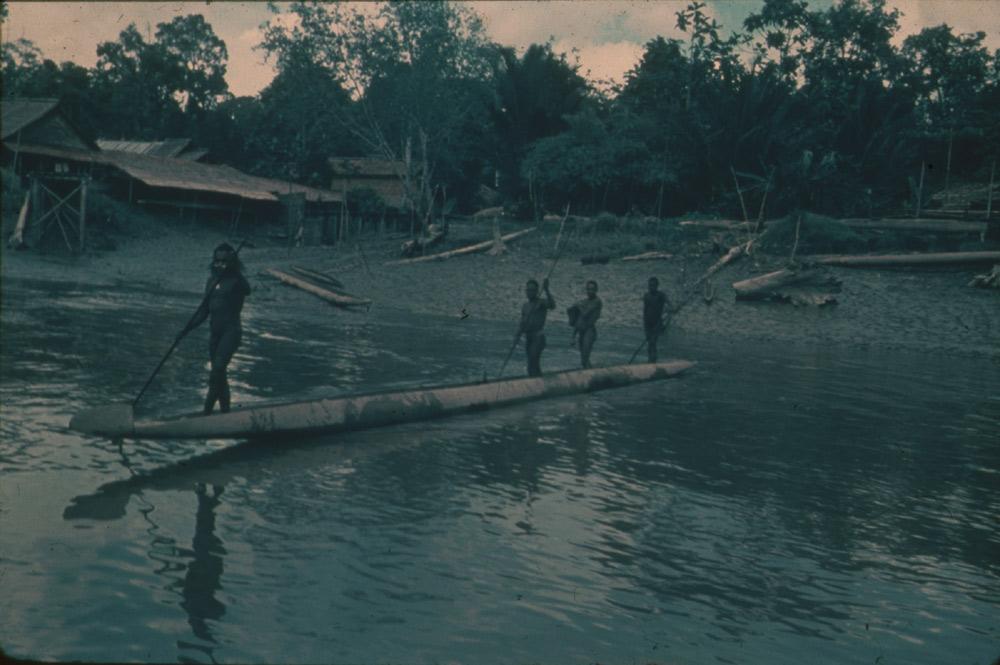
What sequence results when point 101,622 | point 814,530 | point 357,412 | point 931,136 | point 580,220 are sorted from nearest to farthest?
point 101,622 < point 814,530 < point 357,412 < point 931,136 < point 580,220

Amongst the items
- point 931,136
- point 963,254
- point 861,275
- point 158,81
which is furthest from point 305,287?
point 158,81

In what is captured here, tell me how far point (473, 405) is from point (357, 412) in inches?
88.6

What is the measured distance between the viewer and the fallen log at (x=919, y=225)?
30.8 metres

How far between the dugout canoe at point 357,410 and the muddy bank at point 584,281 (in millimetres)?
11433

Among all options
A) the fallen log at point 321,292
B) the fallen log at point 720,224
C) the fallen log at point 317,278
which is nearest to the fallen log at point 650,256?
the fallen log at point 720,224

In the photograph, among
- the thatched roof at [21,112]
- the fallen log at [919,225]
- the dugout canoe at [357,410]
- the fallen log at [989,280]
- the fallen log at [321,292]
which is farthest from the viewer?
the thatched roof at [21,112]

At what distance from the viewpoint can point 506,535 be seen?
7.66 meters

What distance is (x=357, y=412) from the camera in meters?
11.3

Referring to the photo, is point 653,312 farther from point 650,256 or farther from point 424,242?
point 424,242

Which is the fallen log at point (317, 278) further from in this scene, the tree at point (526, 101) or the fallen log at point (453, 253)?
the tree at point (526, 101)

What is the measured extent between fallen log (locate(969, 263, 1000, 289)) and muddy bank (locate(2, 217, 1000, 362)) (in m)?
0.23

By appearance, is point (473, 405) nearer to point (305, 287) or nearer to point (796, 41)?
point (305, 287)

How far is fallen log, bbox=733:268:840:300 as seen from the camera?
2828 cm

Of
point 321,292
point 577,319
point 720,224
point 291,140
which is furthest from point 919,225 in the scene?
point 291,140
